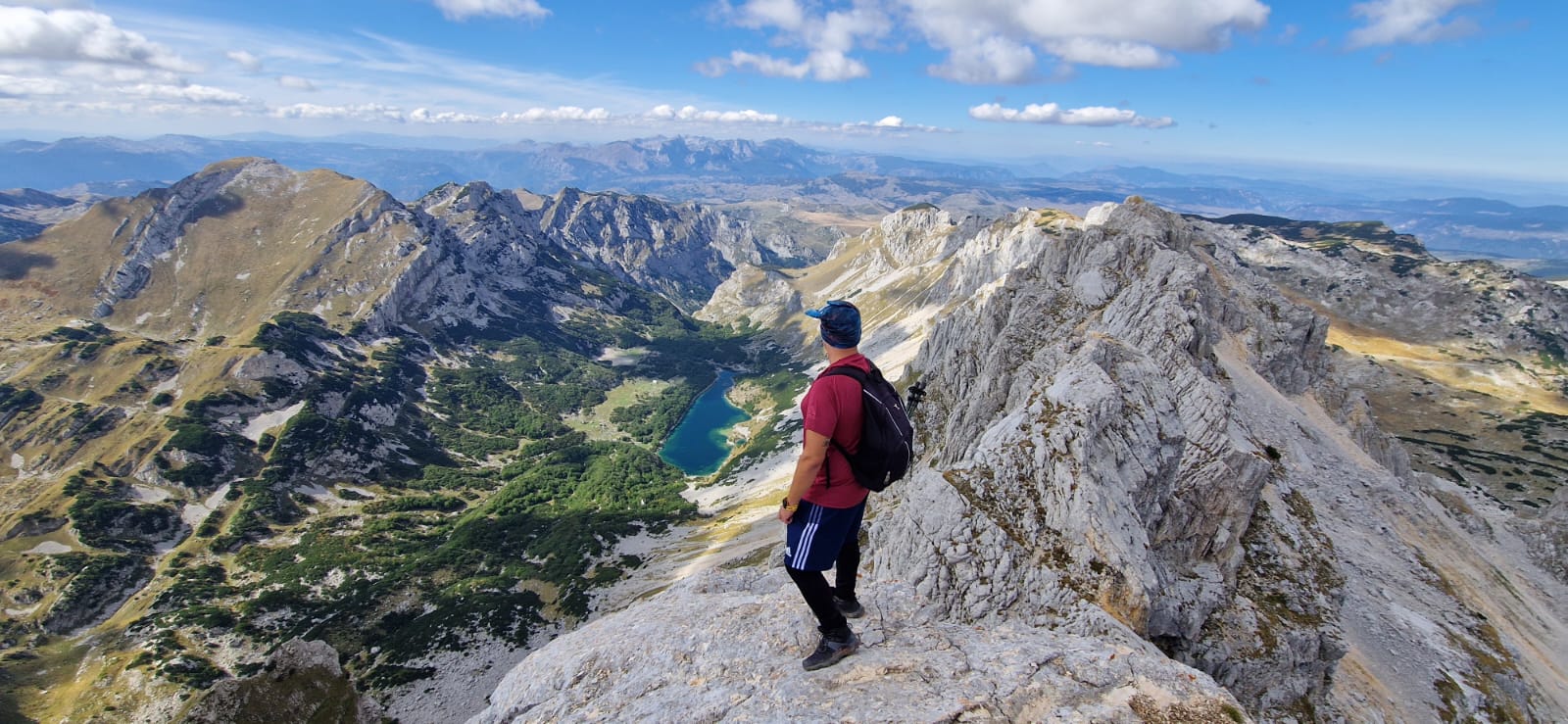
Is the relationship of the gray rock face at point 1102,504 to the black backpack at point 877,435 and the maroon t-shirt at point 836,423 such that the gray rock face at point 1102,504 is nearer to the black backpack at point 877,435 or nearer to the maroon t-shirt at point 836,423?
the maroon t-shirt at point 836,423

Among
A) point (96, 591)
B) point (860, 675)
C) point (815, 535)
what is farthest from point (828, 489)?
point (96, 591)

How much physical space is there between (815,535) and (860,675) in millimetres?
3045

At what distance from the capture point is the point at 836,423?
9.95 metres

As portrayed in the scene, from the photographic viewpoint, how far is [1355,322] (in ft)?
554

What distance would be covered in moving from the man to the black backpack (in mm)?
126

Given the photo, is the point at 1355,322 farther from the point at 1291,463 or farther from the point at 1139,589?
the point at 1139,589

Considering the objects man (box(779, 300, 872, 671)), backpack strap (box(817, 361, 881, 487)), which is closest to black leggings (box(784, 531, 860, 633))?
man (box(779, 300, 872, 671))

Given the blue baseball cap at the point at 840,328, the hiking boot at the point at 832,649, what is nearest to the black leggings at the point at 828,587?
the hiking boot at the point at 832,649

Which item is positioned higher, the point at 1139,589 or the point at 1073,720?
the point at 1073,720

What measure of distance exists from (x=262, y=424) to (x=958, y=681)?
204 meters

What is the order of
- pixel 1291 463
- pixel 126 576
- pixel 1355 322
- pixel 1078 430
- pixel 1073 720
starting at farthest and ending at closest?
pixel 1355 322, pixel 126 576, pixel 1291 463, pixel 1078 430, pixel 1073 720

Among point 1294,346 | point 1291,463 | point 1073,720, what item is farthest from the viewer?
point 1294,346

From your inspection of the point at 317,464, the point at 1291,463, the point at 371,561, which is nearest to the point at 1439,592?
the point at 1291,463

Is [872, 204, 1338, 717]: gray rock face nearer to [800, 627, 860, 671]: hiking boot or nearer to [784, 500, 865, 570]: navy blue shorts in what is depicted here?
[800, 627, 860, 671]: hiking boot
